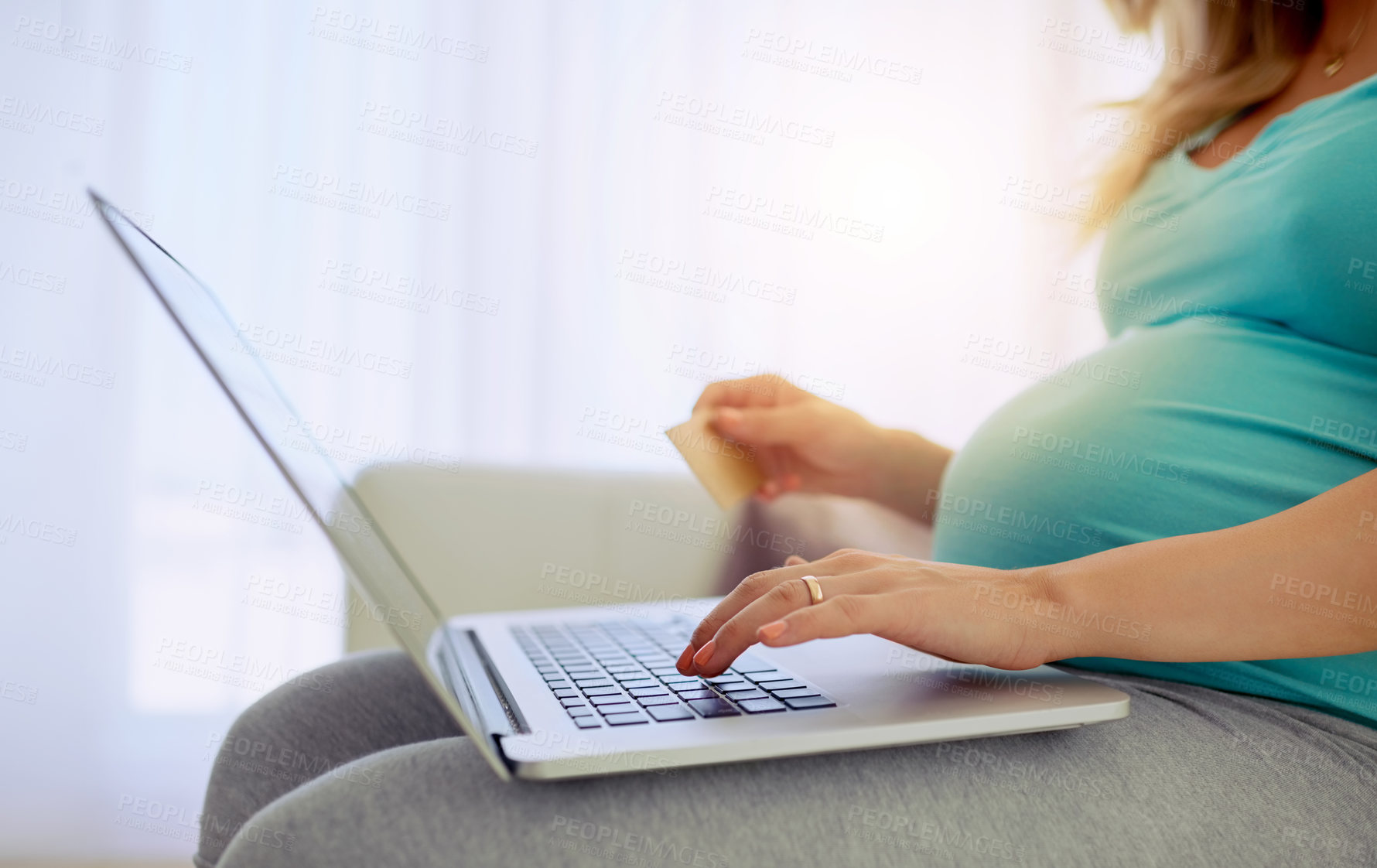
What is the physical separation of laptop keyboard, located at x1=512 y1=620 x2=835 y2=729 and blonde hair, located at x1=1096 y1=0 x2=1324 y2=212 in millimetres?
738

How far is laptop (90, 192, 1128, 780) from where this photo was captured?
1.22 feet

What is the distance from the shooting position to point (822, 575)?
1.66 feet

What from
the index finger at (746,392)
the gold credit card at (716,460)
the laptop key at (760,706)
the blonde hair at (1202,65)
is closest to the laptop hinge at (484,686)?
the laptop key at (760,706)

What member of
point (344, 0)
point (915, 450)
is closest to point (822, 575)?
point (915, 450)

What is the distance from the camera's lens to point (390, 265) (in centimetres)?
224

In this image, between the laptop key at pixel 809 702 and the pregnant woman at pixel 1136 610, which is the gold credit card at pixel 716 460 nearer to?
→ the pregnant woman at pixel 1136 610

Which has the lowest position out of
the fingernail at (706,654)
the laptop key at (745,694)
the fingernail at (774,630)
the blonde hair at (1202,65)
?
the laptop key at (745,694)

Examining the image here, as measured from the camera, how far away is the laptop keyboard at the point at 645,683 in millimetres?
442

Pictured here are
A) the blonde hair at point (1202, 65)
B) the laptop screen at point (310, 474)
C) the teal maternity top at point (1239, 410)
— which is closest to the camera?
the laptop screen at point (310, 474)

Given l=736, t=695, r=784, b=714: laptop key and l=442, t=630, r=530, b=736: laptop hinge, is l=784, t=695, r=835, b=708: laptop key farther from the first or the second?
l=442, t=630, r=530, b=736: laptop hinge

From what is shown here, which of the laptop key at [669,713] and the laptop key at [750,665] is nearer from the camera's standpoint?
the laptop key at [669,713]

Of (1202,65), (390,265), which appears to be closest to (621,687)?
(1202,65)

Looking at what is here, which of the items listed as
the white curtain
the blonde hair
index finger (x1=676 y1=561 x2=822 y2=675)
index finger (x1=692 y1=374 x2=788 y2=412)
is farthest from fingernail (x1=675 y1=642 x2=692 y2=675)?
the white curtain

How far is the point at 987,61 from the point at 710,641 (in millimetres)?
2685
